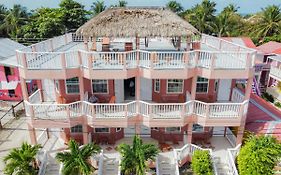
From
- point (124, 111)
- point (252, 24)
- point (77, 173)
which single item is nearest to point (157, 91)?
point (124, 111)

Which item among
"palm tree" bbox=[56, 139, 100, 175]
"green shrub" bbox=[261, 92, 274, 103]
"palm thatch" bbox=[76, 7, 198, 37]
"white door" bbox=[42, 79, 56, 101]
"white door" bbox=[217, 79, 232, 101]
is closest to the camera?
"palm tree" bbox=[56, 139, 100, 175]

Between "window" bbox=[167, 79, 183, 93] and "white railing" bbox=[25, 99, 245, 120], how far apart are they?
1941 mm

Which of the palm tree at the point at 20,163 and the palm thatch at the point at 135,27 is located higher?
the palm thatch at the point at 135,27

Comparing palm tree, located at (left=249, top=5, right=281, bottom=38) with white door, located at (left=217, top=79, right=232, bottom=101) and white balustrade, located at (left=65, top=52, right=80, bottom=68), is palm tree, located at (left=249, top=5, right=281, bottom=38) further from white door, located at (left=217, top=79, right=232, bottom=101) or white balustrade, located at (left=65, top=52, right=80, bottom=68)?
white balustrade, located at (left=65, top=52, right=80, bottom=68)

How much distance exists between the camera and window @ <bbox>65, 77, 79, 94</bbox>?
56.6ft

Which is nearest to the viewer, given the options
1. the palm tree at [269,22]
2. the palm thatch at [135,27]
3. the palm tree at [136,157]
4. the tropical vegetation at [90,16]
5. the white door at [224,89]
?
the palm tree at [136,157]

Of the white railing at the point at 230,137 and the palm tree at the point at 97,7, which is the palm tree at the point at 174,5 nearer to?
the palm tree at the point at 97,7

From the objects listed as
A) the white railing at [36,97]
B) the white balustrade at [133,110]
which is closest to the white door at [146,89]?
the white balustrade at [133,110]

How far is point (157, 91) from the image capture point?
58.3 ft

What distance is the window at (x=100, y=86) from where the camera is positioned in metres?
17.4

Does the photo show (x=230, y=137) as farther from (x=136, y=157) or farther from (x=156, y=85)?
(x=136, y=157)

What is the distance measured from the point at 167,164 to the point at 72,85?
859 centimetres

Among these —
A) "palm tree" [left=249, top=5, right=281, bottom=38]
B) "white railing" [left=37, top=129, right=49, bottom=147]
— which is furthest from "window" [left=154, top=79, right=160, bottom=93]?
"palm tree" [left=249, top=5, right=281, bottom=38]

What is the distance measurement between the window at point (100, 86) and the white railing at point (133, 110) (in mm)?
2164
